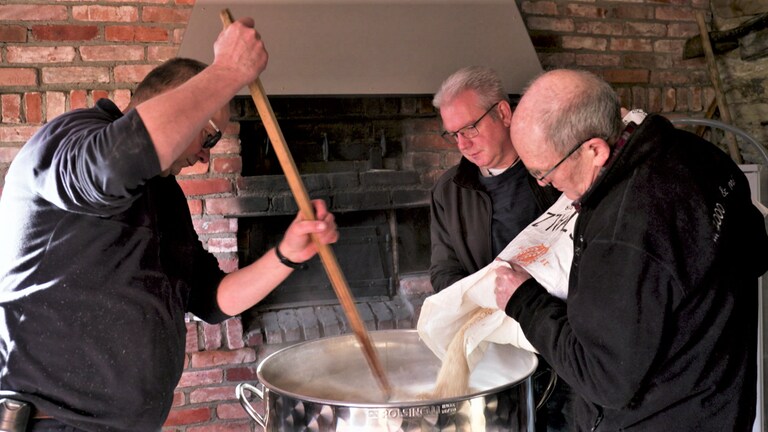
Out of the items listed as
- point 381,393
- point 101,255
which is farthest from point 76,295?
point 381,393

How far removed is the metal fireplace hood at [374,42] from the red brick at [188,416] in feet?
3.93

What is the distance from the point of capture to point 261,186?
255cm

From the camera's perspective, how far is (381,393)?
163 centimetres

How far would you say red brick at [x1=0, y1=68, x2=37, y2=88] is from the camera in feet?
7.45

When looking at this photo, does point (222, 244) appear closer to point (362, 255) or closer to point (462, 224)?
point (362, 255)

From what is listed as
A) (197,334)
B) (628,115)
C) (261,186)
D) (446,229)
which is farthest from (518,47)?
(197,334)

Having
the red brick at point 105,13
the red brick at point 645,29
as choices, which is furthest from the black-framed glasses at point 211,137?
the red brick at point 645,29

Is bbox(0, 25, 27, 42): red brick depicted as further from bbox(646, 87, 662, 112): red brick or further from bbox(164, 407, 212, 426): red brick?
bbox(646, 87, 662, 112): red brick

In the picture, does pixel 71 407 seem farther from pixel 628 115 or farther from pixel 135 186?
pixel 628 115

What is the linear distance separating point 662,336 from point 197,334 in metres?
1.82

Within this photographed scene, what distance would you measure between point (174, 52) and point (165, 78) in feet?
3.88

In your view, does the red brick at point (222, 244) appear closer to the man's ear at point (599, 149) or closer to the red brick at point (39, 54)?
the red brick at point (39, 54)

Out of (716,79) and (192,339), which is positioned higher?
(716,79)

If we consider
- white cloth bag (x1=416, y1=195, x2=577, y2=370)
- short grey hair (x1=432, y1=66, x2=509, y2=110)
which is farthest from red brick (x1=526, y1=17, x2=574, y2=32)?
white cloth bag (x1=416, y1=195, x2=577, y2=370)
